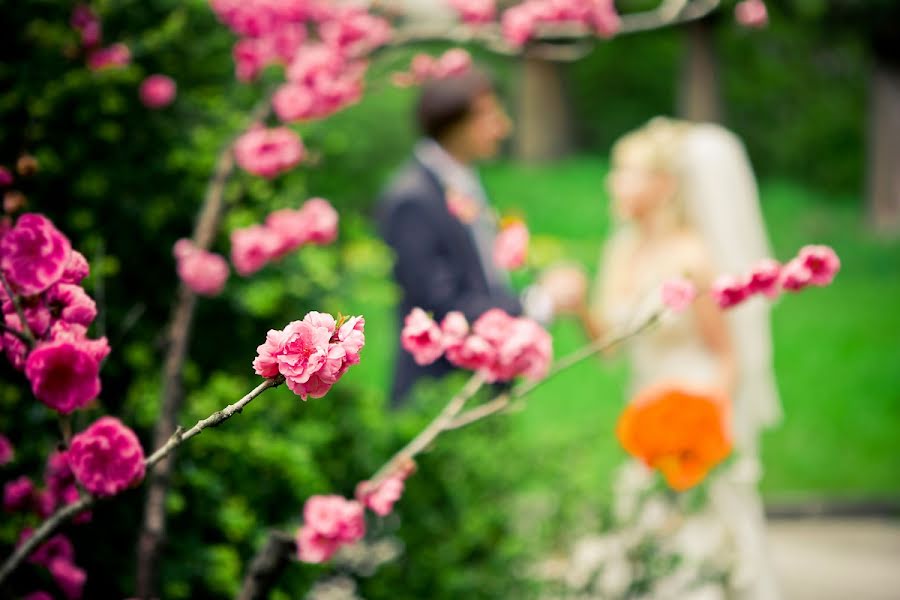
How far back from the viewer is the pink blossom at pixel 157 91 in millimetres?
2709

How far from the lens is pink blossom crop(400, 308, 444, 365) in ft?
5.15

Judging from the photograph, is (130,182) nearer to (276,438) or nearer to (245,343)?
(245,343)

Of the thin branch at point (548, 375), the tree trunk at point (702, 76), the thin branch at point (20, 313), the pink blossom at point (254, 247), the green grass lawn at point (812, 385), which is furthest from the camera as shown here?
the tree trunk at point (702, 76)

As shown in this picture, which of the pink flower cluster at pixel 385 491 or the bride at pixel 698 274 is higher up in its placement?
the pink flower cluster at pixel 385 491

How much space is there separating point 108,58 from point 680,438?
74.2 inches

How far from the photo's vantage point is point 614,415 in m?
8.95

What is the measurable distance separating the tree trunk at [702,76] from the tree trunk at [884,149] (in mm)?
2695

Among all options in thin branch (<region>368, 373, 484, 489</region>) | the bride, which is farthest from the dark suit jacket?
thin branch (<region>368, 373, 484, 489</region>)

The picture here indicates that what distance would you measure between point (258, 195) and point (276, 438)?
637 millimetres

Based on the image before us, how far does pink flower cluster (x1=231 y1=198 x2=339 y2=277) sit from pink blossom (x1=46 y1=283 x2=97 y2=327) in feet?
3.14

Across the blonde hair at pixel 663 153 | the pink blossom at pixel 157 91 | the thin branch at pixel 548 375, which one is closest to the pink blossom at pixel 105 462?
the thin branch at pixel 548 375

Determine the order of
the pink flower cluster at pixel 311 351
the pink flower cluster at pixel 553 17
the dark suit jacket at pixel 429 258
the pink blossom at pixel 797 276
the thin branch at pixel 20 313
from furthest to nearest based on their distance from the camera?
the dark suit jacket at pixel 429 258 → the pink flower cluster at pixel 553 17 → the pink blossom at pixel 797 276 → the thin branch at pixel 20 313 → the pink flower cluster at pixel 311 351

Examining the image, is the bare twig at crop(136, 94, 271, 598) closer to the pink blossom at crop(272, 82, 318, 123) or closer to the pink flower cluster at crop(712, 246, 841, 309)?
the pink blossom at crop(272, 82, 318, 123)

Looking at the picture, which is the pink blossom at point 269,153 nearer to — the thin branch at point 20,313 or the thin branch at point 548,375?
the thin branch at point 548,375
